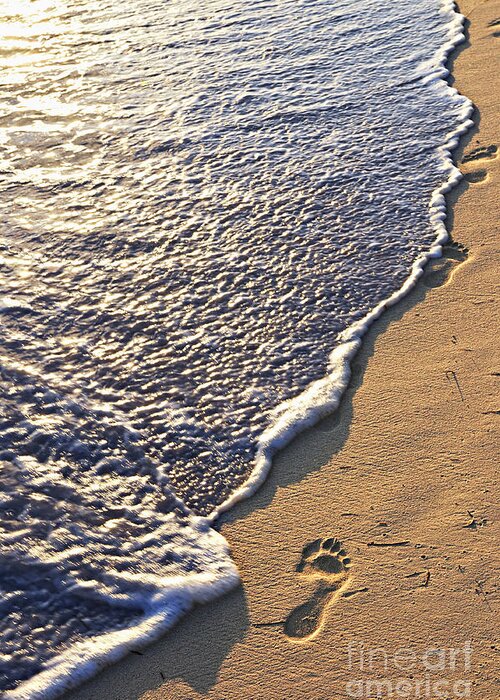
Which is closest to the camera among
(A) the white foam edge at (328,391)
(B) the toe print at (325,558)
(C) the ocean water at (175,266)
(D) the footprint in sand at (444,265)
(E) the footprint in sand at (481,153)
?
(B) the toe print at (325,558)

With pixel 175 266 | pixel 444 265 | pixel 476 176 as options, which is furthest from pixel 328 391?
pixel 476 176

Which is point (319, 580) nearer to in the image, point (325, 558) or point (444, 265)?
point (325, 558)

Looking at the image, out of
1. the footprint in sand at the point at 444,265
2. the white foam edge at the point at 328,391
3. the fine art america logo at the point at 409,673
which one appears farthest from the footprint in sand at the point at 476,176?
the fine art america logo at the point at 409,673

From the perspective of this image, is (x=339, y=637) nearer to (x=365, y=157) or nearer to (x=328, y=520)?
Answer: (x=328, y=520)

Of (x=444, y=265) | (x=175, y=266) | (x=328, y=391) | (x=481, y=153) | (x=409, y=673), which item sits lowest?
(x=409, y=673)

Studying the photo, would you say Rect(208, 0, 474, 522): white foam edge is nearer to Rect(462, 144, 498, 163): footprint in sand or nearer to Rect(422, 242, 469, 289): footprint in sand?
Rect(422, 242, 469, 289): footprint in sand

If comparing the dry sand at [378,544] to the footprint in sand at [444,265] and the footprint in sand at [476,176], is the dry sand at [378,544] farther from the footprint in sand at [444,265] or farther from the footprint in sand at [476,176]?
the footprint in sand at [476,176]

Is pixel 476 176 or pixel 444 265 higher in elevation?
pixel 476 176
